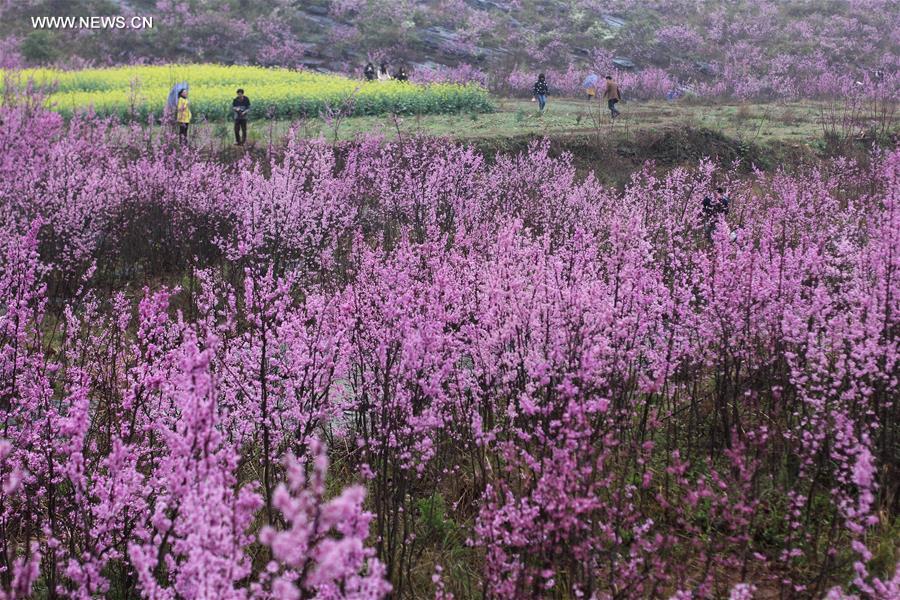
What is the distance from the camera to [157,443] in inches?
186

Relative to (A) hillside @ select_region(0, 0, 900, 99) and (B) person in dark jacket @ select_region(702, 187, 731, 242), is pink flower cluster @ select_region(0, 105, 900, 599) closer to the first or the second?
(B) person in dark jacket @ select_region(702, 187, 731, 242)

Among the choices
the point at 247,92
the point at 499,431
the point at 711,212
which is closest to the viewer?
the point at 499,431

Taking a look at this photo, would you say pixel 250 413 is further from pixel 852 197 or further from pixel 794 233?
pixel 852 197

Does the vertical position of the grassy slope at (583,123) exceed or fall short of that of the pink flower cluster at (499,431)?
it exceeds it

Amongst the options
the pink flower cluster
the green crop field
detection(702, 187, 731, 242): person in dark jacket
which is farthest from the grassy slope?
the pink flower cluster

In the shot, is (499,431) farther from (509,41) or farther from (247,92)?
(509,41)

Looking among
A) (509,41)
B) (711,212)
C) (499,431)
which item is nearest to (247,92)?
(711,212)

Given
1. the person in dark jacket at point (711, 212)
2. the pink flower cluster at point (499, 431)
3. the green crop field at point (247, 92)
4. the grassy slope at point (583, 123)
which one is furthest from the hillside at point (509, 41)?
the pink flower cluster at point (499, 431)

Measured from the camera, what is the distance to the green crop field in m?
21.2

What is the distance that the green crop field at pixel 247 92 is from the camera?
2123 centimetres

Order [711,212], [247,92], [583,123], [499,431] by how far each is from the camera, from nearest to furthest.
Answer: [499,431] < [711,212] < [583,123] < [247,92]

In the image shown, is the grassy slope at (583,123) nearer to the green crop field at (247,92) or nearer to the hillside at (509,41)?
the green crop field at (247,92)

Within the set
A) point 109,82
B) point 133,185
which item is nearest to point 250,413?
point 133,185

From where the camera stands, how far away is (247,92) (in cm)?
2402
